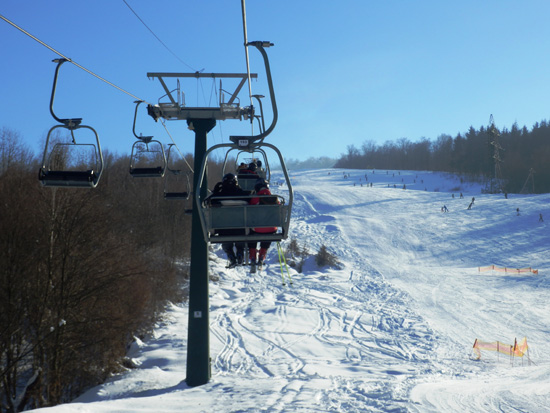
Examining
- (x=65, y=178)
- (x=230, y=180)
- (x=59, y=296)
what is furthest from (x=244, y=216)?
(x=59, y=296)

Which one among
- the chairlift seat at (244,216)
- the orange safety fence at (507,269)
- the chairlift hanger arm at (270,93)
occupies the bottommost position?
the orange safety fence at (507,269)

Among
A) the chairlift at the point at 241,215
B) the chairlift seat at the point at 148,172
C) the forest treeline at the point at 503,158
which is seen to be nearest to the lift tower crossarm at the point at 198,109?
the chairlift seat at the point at 148,172

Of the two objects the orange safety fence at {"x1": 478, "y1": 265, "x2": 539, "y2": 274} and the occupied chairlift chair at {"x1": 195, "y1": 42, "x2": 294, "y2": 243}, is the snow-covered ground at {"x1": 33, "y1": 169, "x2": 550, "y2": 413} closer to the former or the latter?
the orange safety fence at {"x1": 478, "y1": 265, "x2": 539, "y2": 274}

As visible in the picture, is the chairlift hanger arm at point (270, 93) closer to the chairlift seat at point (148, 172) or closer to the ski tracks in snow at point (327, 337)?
the chairlift seat at point (148, 172)

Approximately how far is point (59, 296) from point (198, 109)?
32.0 feet

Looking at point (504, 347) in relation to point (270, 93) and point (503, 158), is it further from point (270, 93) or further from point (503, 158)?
point (503, 158)

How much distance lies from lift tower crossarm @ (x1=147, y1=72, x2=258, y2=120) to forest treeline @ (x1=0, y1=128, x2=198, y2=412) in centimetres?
681

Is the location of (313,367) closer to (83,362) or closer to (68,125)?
(83,362)

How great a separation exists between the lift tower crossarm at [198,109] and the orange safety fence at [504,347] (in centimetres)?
1319

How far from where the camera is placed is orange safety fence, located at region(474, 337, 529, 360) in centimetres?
1895

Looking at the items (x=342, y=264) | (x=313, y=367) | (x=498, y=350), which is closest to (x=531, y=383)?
(x=498, y=350)

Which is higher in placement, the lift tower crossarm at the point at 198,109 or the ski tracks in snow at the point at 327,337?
the lift tower crossarm at the point at 198,109

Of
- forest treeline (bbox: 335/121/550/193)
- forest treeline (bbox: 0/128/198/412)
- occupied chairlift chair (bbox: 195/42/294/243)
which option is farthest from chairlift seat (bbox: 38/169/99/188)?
forest treeline (bbox: 335/121/550/193)

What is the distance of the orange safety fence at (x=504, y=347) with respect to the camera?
1895 cm
